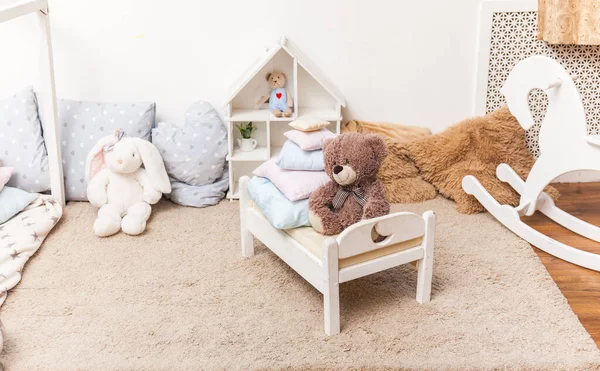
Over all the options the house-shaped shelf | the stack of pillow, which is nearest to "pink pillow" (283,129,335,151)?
the stack of pillow

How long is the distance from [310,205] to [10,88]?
5.43 ft

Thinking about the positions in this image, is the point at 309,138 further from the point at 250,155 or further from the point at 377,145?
the point at 250,155

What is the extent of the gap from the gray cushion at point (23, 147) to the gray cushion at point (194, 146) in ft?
1.51

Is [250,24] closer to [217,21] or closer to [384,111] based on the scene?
[217,21]

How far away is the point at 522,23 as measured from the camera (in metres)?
2.67

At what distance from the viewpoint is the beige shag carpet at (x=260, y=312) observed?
1587mm

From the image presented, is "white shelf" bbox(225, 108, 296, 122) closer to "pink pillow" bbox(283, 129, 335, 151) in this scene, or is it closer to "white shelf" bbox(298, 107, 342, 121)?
"white shelf" bbox(298, 107, 342, 121)

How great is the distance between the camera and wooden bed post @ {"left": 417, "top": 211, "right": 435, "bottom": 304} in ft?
5.72

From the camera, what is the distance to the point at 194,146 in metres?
2.58

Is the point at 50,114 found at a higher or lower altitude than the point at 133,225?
higher

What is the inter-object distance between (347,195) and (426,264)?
0.97 feet

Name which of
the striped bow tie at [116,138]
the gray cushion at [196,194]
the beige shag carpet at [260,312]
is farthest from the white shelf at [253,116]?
the beige shag carpet at [260,312]

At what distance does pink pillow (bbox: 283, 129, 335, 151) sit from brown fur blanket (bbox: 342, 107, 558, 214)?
790mm

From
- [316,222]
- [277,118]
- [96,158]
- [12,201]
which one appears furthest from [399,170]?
[12,201]
